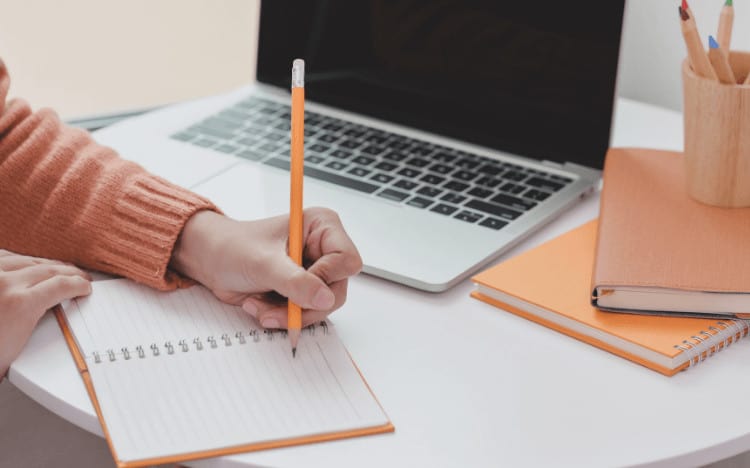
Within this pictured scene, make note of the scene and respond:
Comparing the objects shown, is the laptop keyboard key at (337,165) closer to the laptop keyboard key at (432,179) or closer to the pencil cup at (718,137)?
the laptop keyboard key at (432,179)

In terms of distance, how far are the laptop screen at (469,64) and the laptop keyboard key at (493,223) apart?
Answer: 6.2 inches

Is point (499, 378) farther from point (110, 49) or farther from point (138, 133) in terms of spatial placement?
point (110, 49)

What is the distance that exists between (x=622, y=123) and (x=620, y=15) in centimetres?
25

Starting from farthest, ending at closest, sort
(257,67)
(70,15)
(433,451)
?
(70,15)
(257,67)
(433,451)

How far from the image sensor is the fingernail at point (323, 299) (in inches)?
27.7

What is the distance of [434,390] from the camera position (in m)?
0.69

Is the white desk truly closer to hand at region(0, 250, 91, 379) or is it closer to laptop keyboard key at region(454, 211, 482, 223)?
hand at region(0, 250, 91, 379)

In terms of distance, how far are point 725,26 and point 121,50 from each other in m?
1.08

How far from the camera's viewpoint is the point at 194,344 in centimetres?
72

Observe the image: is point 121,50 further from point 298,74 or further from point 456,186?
point 298,74

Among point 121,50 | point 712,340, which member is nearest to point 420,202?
point 712,340

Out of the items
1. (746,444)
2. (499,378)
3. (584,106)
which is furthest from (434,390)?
(584,106)

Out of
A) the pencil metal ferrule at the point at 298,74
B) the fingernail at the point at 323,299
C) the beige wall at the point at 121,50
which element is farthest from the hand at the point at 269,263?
the beige wall at the point at 121,50

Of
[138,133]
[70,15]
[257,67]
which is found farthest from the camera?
[70,15]
